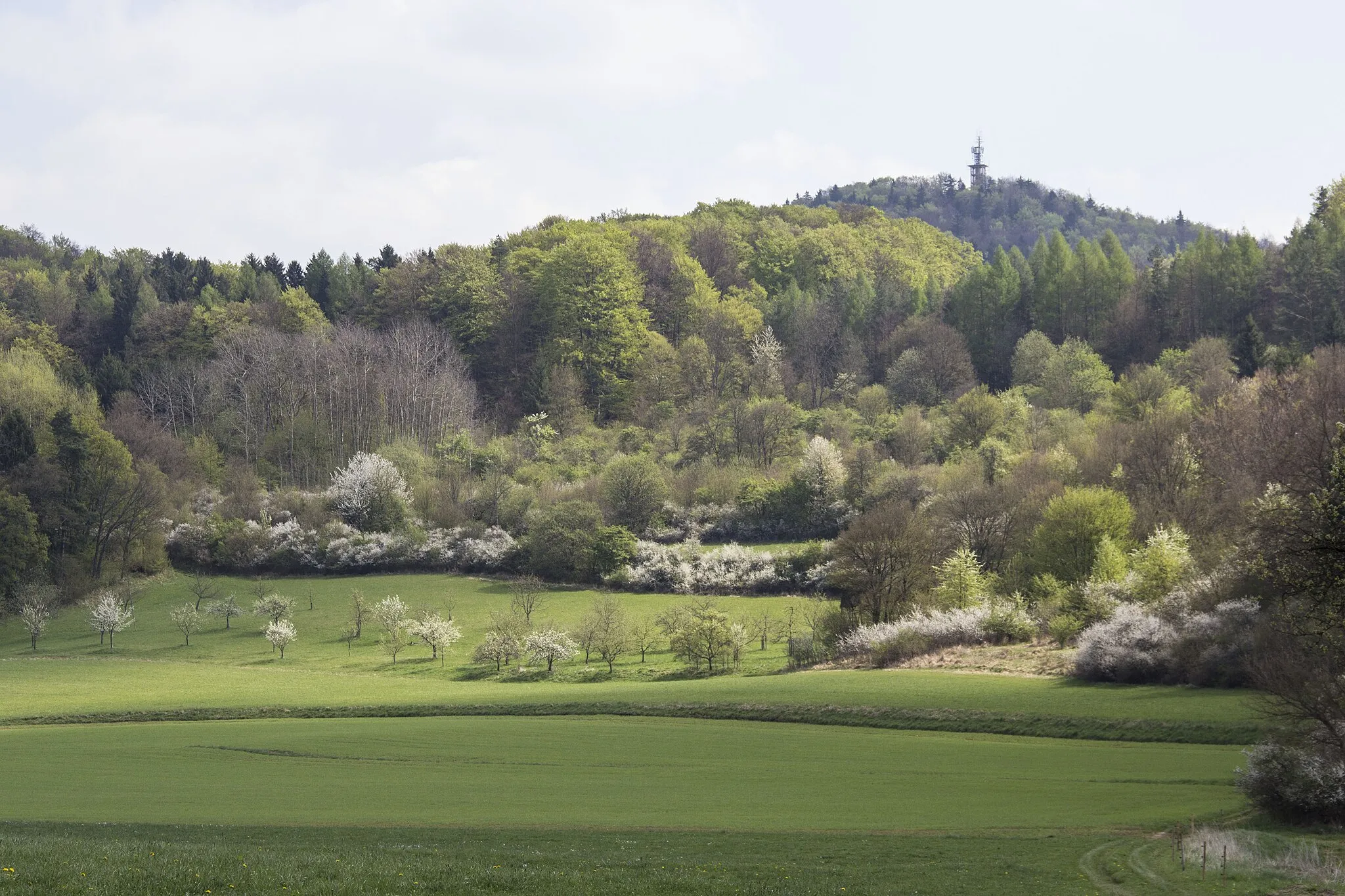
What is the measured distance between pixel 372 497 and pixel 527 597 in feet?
72.7

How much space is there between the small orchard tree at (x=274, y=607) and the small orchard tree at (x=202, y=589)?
3849 millimetres

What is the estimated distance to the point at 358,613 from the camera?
219 ft

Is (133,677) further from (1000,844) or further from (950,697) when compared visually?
(1000,844)

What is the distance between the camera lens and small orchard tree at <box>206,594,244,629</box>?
227ft

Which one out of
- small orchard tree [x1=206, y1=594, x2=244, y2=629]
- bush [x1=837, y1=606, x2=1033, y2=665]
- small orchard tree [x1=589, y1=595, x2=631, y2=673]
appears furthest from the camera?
small orchard tree [x1=206, y1=594, x2=244, y2=629]

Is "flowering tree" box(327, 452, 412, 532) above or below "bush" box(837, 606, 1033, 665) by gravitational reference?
above

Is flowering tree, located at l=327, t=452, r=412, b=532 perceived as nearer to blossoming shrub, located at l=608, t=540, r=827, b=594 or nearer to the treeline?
the treeline

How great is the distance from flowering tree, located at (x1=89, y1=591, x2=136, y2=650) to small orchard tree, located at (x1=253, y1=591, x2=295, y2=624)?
6995 millimetres

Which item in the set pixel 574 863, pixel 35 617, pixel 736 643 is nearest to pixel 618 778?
pixel 574 863

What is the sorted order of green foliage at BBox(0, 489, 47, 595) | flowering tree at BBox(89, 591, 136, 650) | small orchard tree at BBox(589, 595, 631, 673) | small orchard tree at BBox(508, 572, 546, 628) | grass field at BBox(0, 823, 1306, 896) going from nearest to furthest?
1. grass field at BBox(0, 823, 1306, 896)
2. small orchard tree at BBox(589, 595, 631, 673)
3. small orchard tree at BBox(508, 572, 546, 628)
4. flowering tree at BBox(89, 591, 136, 650)
5. green foliage at BBox(0, 489, 47, 595)

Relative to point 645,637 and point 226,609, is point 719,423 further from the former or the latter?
point 226,609

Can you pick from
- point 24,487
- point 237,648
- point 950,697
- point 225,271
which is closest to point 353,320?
point 225,271

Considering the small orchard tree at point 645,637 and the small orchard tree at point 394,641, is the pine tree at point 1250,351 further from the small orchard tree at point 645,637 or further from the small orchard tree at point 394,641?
the small orchard tree at point 394,641

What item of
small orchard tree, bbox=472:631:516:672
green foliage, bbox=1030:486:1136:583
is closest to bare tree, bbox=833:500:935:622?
green foliage, bbox=1030:486:1136:583
